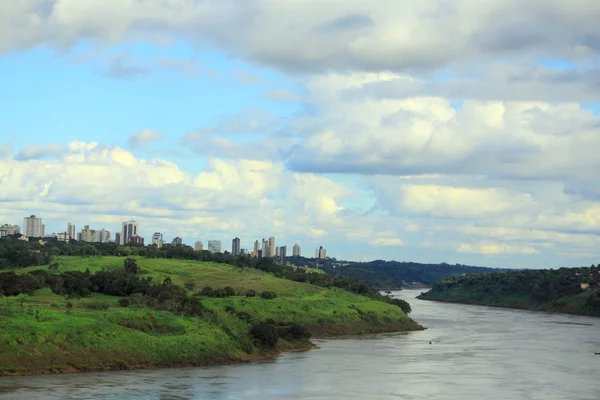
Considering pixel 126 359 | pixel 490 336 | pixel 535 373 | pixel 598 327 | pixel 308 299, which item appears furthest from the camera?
pixel 598 327

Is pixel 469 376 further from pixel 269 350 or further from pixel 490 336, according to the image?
pixel 490 336

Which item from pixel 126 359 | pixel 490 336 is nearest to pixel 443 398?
pixel 126 359

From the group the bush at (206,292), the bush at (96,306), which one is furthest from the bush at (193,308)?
the bush at (206,292)

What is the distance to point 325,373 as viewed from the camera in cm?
9162

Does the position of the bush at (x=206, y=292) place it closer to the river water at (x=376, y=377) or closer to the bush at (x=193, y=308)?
the river water at (x=376, y=377)

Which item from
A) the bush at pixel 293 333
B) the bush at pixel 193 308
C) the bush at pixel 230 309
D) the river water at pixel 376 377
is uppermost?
the bush at pixel 193 308

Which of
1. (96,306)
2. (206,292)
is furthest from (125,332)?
(206,292)

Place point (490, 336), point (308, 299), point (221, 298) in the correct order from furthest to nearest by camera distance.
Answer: point (308, 299), point (490, 336), point (221, 298)

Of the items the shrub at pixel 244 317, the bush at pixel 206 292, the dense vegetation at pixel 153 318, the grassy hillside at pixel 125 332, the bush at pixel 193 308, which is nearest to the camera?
the grassy hillside at pixel 125 332

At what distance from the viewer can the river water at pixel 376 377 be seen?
75125mm

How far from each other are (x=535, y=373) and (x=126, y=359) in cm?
4719

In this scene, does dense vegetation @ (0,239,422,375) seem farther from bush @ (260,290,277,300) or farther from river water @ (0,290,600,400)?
river water @ (0,290,600,400)

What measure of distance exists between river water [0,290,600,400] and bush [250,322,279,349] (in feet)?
9.64

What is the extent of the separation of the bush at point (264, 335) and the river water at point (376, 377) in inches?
116
